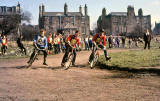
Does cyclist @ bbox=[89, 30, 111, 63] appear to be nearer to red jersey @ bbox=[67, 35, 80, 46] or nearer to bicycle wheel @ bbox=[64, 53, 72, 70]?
red jersey @ bbox=[67, 35, 80, 46]

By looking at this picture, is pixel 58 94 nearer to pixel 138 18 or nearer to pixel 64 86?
pixel 64 86

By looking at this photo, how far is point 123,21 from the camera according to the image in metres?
109

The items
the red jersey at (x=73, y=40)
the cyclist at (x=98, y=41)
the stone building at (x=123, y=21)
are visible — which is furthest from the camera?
the stone building at (x=123, y=21)

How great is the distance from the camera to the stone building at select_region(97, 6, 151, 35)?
343 feet

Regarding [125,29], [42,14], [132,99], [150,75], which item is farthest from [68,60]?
[125,29]

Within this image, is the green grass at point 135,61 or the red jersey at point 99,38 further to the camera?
the red jersey at point 99,38

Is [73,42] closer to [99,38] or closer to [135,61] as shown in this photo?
[99,38]

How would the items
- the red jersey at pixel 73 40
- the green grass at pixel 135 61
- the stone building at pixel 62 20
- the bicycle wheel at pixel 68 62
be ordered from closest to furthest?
the green grass at pixel 135 61, the bicycle wheel at pixel 68 62, the red jersey at pixel 73 40, the stone building at pixel 62 20

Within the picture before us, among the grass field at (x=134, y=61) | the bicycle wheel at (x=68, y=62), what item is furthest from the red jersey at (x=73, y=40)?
the grass field at (x=134, y=61)

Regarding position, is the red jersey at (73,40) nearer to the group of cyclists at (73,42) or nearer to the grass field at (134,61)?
the group of cyclists at (73,42)

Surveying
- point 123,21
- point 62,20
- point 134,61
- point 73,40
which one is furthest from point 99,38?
point 123,21

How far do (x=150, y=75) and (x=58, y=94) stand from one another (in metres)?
4.81

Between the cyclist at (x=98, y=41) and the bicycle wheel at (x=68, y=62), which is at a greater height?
the cyclist at (x=98, y=41)

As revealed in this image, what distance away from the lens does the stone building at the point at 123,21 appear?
4117 inches
